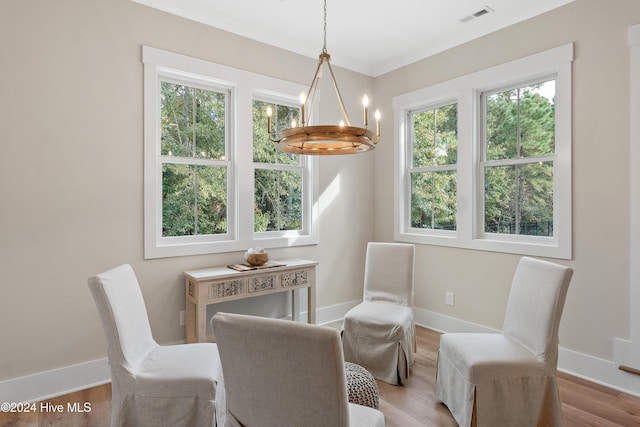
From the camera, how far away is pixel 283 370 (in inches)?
48.6

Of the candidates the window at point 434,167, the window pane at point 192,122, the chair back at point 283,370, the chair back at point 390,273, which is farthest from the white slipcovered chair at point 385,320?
the window pane at point 192,122

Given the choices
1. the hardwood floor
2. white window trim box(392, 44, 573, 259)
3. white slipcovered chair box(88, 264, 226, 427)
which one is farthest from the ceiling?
the hardwood floor

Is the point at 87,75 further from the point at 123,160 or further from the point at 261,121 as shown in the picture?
the point at 261,121

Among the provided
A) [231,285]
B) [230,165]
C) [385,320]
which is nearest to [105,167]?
[230,165]

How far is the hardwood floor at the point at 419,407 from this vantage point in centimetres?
222

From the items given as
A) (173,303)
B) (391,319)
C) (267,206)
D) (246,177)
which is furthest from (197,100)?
(391,319)

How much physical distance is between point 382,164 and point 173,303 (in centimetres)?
276

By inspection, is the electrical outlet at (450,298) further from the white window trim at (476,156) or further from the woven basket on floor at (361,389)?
the woven basket on floor at (361,389)

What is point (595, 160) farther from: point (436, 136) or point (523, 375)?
point (523, 375)

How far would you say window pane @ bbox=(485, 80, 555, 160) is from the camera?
308cm

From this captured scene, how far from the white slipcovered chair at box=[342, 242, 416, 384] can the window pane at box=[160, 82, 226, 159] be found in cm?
179

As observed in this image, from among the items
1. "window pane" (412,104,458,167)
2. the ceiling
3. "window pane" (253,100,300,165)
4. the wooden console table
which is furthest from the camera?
"window pane" (412,104,458,167)

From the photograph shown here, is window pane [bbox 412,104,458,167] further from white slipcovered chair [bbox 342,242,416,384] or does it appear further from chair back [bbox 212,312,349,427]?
chair back [bbox 212,312,349,427]

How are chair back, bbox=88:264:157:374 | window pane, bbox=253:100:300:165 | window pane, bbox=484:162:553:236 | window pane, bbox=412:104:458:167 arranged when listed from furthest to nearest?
window pane, bbox=412:104:458:167
window pane, bbox=253:100:300:165
window pane, bbox=484:162:553:236
chair back, bbox=88:264:157:374
